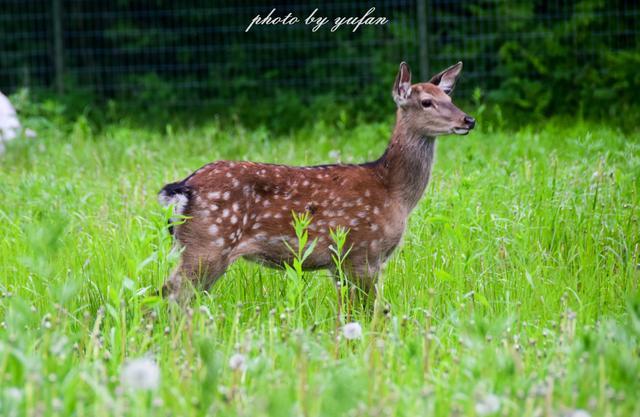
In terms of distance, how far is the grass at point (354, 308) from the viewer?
2.67 m

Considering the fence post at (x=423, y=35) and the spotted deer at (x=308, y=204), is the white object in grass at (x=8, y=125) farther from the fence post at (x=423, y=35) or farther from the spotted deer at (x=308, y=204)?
the fence post at (x=423, y=35)

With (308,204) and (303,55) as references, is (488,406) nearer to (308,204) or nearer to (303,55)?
(308,204)

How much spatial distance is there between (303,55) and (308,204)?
24.4ft

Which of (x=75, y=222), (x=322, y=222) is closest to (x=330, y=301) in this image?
(x=322, y=222)

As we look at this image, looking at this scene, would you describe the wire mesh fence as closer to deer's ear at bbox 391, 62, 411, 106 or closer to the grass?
the grass

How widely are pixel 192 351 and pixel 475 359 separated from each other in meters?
0.80

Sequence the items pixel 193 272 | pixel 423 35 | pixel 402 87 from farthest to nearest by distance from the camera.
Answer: pixel 423 35, pixel 402 87, pixel 193 272

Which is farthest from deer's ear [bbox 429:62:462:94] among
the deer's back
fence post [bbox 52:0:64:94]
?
fence post [bbox 52:0:64:94]

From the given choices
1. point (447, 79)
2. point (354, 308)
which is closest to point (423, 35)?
point (447, 79)

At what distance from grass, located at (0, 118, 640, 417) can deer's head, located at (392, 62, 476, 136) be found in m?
0.28

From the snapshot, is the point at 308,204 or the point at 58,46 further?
the point at 58,46

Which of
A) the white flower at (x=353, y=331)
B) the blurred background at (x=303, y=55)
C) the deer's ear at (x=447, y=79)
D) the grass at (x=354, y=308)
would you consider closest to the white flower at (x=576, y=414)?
the grass at (x=354, y=308)

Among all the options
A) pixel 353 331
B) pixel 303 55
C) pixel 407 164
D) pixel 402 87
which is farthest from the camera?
pixel 303 55

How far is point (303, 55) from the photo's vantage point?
38.2 ft
